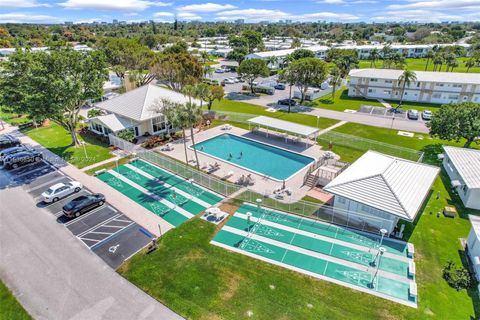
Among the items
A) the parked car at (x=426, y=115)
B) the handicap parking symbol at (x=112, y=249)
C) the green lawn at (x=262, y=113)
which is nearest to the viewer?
the handicap parking symbol at (x=112, y=249)

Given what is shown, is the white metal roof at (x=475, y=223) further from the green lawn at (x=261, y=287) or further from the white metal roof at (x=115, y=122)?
the white metal roof at (x=115, y=122)

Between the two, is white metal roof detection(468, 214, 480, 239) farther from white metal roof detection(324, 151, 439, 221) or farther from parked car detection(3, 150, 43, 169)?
parked car detection(3, 150, 43, 169)

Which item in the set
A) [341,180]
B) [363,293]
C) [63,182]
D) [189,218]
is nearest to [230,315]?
[363,293]

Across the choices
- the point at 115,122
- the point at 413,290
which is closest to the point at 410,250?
the point at 413,290

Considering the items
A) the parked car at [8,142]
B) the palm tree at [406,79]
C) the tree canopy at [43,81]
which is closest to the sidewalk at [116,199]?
the parked car at [8,142]

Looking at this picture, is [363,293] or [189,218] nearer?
[363,293]

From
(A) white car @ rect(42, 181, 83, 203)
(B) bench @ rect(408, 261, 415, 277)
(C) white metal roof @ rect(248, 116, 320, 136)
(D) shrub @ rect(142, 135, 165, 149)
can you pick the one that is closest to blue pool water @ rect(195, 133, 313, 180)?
(C) white metal roof @ rect(248, 116, 320, 136)

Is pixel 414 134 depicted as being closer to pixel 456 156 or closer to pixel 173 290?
pixel 456 156
